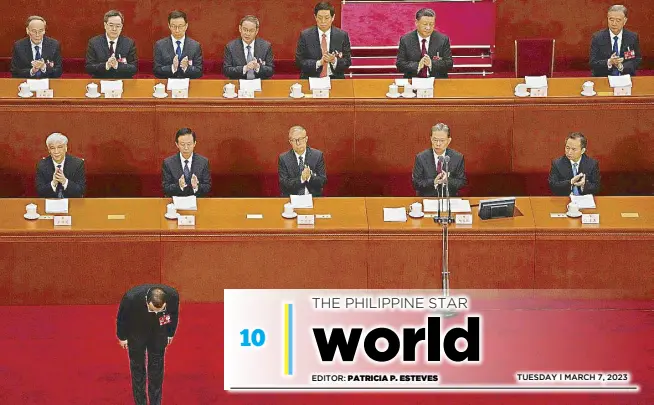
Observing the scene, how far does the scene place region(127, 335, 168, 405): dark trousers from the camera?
6.38 metres

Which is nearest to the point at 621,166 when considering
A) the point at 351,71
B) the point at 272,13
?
the point at 351,71

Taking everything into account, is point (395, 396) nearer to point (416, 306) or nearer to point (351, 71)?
point (416, 306)

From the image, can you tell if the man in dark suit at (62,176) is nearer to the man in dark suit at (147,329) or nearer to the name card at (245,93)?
the name card at (245,93)

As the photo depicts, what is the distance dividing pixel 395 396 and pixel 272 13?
487 centimetres

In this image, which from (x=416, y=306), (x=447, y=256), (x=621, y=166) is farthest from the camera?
(x=621, y=166)

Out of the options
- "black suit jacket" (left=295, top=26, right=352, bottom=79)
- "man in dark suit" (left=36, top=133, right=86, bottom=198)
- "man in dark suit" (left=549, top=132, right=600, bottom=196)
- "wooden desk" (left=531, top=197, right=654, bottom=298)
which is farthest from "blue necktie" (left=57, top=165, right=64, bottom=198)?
"man in dark suit" (left=549, top=132, right=600, bottom=196)

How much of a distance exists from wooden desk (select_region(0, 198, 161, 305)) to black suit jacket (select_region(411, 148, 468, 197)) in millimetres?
1806

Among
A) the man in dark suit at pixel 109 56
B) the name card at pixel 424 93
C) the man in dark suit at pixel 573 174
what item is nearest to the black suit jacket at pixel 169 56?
the man in dark suit at pixel 109 56

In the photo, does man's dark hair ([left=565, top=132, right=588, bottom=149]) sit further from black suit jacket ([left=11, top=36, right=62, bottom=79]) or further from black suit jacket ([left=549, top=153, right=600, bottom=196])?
black suit jacket ([left=11, top=36, right=62, bottom=79])

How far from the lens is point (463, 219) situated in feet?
26.3

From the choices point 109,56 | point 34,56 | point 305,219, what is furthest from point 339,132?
point 34,56

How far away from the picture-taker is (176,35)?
9.45 meters

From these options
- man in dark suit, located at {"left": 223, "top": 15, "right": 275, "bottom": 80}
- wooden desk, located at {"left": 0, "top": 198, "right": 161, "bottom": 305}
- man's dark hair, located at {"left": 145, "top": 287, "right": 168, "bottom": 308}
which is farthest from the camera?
man in dark suit, located at {"left": 223, "top": 15, "right": 275, "bottom": 80}

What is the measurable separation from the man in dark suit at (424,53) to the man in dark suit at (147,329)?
12.0ft
